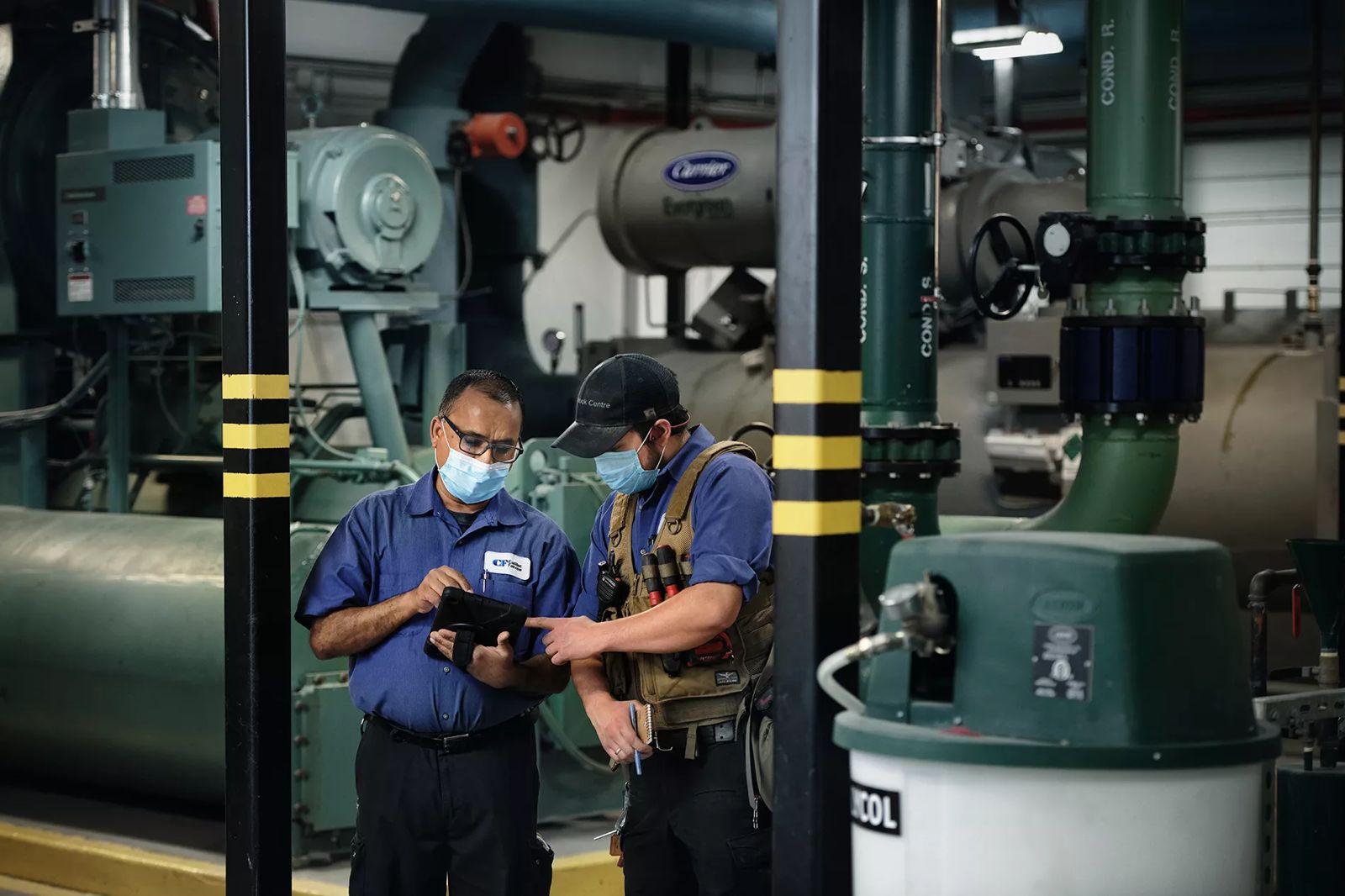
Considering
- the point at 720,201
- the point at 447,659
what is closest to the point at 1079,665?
the point at 447,659

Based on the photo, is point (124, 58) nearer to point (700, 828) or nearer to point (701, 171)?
point (701, 171)

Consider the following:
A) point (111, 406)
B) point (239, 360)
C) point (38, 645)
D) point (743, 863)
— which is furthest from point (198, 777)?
point (743, 863)

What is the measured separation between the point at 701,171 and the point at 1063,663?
21.8 ft

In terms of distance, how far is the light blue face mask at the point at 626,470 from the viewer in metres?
3.99

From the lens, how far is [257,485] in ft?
15.1

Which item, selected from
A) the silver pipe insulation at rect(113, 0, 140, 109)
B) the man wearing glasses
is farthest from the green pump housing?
the silver pipe insulation at rect(113, 0, 140, 109)

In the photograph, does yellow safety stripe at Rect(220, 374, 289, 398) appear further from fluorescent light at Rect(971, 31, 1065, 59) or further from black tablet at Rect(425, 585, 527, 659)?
fluorescent light at Rect(971, 31, 1065, 59)

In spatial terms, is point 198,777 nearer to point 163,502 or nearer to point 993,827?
point 163,502

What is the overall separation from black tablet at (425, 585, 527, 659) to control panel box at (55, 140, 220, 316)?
3398 millimetres

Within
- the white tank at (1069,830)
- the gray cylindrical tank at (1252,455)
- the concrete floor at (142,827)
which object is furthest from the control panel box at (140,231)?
the white tank at (1069,830)

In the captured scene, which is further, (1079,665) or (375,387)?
(375,387)

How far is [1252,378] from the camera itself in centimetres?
826

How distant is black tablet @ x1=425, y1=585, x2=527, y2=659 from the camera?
13.2 ft

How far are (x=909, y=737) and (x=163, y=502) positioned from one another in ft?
19.1
